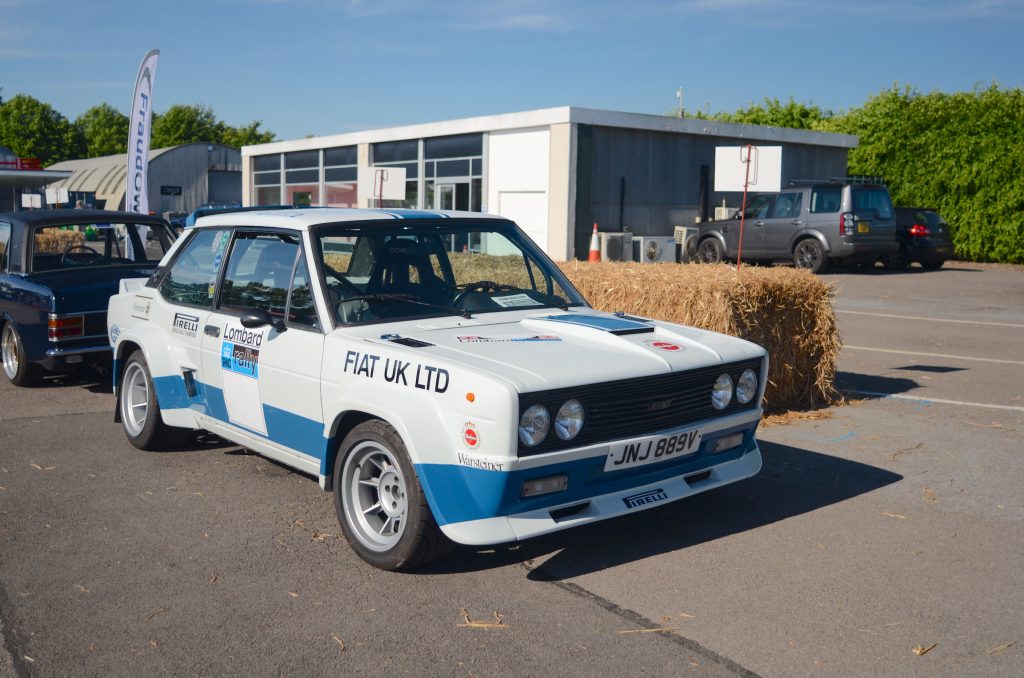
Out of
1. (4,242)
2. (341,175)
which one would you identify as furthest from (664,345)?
(341,175)

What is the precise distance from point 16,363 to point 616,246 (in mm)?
17331

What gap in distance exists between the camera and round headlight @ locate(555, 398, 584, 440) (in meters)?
4.11

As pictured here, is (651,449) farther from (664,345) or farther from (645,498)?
(664,345)

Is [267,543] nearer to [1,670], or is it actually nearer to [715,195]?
[1,670]

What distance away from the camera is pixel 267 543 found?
4730mm

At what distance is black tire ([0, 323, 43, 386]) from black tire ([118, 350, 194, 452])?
2.64 metres

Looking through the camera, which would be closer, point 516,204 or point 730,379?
point 730,379

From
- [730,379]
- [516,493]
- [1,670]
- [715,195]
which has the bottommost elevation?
[1,670]

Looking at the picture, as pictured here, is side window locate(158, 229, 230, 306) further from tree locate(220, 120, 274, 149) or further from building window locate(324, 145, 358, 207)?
tree locate(220, 120, 274, 149)

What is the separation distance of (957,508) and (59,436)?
238 inches

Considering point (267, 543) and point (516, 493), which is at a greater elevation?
point (516, 493)

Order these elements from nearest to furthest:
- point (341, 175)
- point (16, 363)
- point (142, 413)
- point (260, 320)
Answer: point (260, 320), point (142, 413), point (16, 363), point (341, 175)

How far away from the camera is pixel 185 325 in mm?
5930

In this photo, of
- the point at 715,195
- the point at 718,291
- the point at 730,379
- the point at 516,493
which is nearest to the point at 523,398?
the point at 516,493
